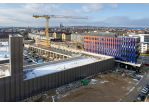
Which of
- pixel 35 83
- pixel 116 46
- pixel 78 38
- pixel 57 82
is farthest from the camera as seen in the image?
pixel 78 38

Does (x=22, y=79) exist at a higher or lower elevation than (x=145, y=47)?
lower

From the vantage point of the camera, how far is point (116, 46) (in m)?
39.5

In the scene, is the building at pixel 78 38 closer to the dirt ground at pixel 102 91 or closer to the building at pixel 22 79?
the dirt ground at pixel 102 91

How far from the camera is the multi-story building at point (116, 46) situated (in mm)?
36281

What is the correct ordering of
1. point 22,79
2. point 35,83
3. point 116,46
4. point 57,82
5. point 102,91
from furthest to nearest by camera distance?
point 116,46 < point 57,82 < point 102,91 < point 35,83 < point 22,79

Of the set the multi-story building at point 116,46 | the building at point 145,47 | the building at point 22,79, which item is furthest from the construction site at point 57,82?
the building at point 145,47

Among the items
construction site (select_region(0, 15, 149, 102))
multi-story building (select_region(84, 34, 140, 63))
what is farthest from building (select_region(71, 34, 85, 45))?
construction site (select_region(0, 15, 149, 102))

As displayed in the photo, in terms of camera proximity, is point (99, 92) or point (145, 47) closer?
point (99, 92)

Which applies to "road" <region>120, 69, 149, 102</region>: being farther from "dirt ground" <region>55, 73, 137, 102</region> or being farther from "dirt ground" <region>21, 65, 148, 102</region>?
"dirt ground" <region>55, 73, 137, 102</region>

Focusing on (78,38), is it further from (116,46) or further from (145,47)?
(116,46)

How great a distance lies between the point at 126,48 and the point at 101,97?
2131 cm

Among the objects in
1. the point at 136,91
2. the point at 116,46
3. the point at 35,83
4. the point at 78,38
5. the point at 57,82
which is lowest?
the point at 136,91

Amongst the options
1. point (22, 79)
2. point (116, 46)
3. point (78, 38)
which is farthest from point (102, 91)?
point (78, 38)

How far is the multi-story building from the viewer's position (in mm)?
36281
